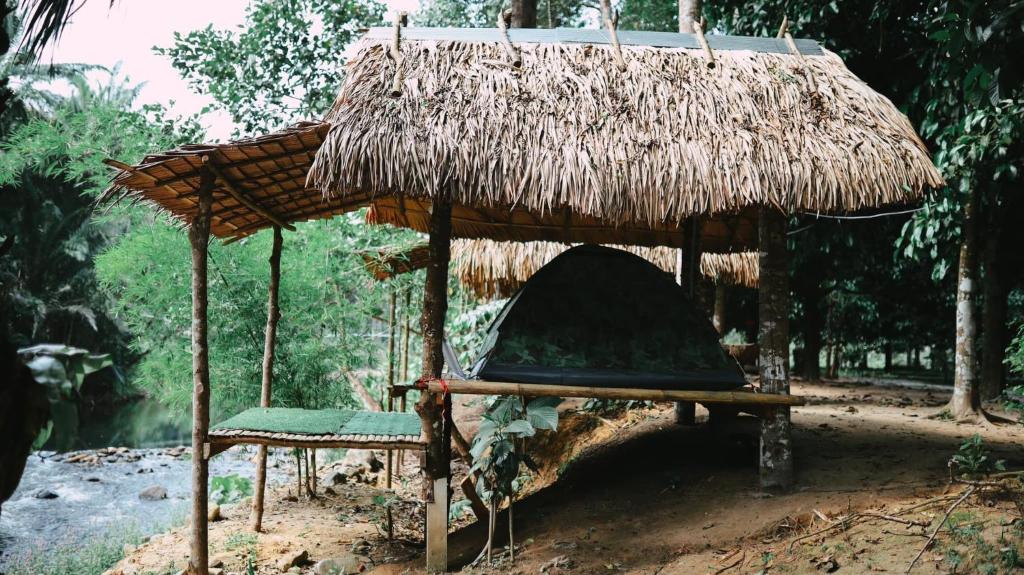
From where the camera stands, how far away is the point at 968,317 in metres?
6.11

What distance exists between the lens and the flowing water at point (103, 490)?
7486mm

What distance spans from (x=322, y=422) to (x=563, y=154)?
88.7 inches

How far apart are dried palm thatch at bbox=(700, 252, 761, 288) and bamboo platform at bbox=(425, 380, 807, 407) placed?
436 centimetres

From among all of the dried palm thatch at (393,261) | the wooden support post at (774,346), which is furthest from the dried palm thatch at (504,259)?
the wooden support post at (774,346)

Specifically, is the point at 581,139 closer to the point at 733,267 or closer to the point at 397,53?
the point at 397,53

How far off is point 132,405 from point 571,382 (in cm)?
1552

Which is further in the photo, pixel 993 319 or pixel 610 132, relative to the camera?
pixel 993 319

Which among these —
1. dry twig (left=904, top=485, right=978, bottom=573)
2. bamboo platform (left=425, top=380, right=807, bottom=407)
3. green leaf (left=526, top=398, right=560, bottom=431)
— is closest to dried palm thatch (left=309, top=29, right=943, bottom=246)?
Answer: bamboo platform (left=425, top=380, right=807, bottom=407)

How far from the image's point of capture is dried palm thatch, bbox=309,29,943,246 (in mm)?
4145

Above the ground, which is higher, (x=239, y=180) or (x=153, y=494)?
(x=239, y=180)

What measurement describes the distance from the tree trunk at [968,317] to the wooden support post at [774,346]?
8.80 feet

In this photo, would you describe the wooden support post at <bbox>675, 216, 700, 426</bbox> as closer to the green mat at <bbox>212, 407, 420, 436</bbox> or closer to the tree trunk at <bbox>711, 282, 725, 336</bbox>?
the green mat at <bbox>212, 407, 420, 436</bbox>

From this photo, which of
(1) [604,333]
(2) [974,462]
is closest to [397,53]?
(1) [604,333]

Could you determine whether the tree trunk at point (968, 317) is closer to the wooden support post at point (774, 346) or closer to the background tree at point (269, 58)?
A: the wooden support post at point (774, 346)
